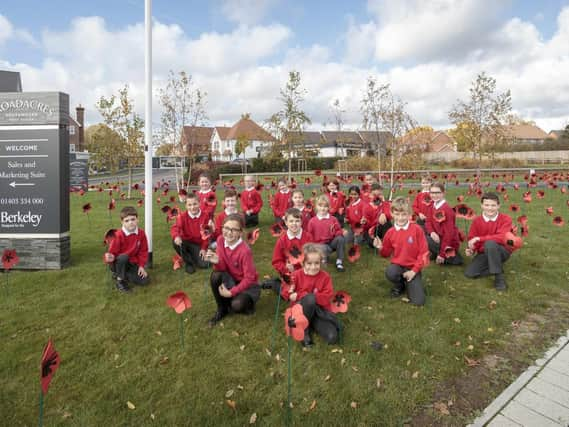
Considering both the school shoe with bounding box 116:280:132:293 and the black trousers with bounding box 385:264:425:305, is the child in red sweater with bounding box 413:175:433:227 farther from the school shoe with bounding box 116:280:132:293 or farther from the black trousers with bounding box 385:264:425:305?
the school shoe with bounding box 116:280:132:293

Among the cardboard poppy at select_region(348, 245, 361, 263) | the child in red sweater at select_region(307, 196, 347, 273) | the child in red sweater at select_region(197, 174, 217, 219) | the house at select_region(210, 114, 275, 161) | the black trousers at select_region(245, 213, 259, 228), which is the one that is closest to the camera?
the cardboard poppy at select_region(348, 245, 361, 263)

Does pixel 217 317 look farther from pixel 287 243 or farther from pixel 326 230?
pixel 326 230

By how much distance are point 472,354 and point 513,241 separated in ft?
7.65

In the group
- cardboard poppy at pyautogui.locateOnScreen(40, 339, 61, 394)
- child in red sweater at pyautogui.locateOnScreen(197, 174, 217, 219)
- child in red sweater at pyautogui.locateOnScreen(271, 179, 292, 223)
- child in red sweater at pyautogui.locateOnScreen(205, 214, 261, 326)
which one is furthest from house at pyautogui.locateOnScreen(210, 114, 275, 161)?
cardboard poppy at pyautogui.locateOnScreen(40, 339, 61, 394)

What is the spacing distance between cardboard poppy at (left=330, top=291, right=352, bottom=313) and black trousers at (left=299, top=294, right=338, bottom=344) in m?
0.25

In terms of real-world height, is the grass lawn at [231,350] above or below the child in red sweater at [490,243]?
below

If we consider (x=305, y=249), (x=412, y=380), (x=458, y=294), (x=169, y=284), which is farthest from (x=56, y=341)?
(x=458, y=294)

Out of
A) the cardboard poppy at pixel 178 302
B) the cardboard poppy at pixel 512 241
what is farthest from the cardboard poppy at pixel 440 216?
the cardboard poppy at pixel 178 302

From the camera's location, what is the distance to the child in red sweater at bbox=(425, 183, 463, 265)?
6617mm

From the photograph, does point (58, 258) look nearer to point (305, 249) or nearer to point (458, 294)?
point (305, 249)

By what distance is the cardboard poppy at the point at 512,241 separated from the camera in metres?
5.45

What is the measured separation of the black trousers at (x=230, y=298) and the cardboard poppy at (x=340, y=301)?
44.2 inches

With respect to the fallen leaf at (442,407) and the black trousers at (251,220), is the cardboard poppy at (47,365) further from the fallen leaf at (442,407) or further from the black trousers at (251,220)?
the black trousers at (251,220)

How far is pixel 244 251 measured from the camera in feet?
15.2
